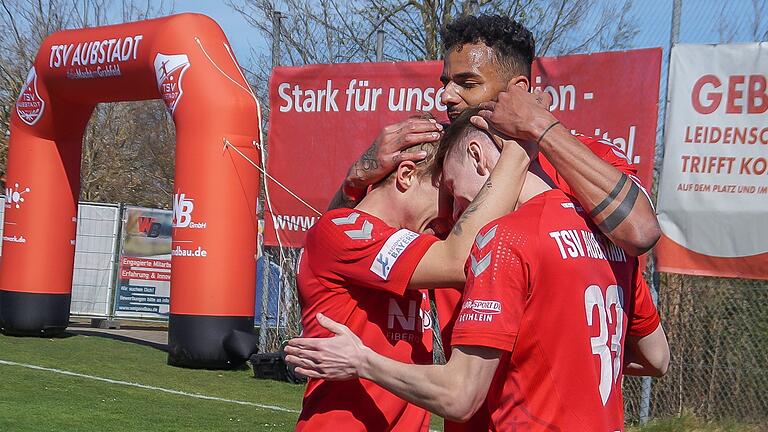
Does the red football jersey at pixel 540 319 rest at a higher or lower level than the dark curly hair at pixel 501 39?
lower

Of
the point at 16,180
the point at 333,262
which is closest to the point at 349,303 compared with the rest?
the point at 333,262

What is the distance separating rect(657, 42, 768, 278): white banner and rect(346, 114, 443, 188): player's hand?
5259 millimetres

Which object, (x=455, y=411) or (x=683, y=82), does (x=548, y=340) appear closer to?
(x=455, y=411)

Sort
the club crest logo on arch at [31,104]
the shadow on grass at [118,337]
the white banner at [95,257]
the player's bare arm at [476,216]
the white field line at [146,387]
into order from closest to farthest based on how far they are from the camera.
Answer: the player's bare arm at [476,216]
the white field line at [146,387]
the club crest logo on arch at [31,104]
the shadow on grass at [118,337]
the white banner at [95,257]

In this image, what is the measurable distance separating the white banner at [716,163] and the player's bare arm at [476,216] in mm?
5580

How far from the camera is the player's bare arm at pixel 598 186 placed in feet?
8.20

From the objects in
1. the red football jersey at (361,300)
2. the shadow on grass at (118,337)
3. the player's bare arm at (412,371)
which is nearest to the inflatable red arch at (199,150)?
the shadow on grass at (118,337)

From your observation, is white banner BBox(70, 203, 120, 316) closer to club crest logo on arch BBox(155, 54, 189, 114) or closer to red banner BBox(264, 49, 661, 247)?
club crest logo on arch BBox(155, 54, 189, 114)

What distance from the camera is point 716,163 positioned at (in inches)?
316

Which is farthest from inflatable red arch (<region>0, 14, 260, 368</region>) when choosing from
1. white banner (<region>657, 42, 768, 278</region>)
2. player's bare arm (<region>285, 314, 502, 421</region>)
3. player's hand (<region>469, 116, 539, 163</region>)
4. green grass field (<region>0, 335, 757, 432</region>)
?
player's hand (<region>469, 116, 539, 163</region>)

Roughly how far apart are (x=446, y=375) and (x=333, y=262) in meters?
0.70

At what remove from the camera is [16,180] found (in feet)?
47.7

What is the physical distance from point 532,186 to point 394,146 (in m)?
0.60

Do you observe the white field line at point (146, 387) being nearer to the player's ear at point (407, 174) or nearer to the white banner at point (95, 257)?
the player's ear at point (407, 174)
